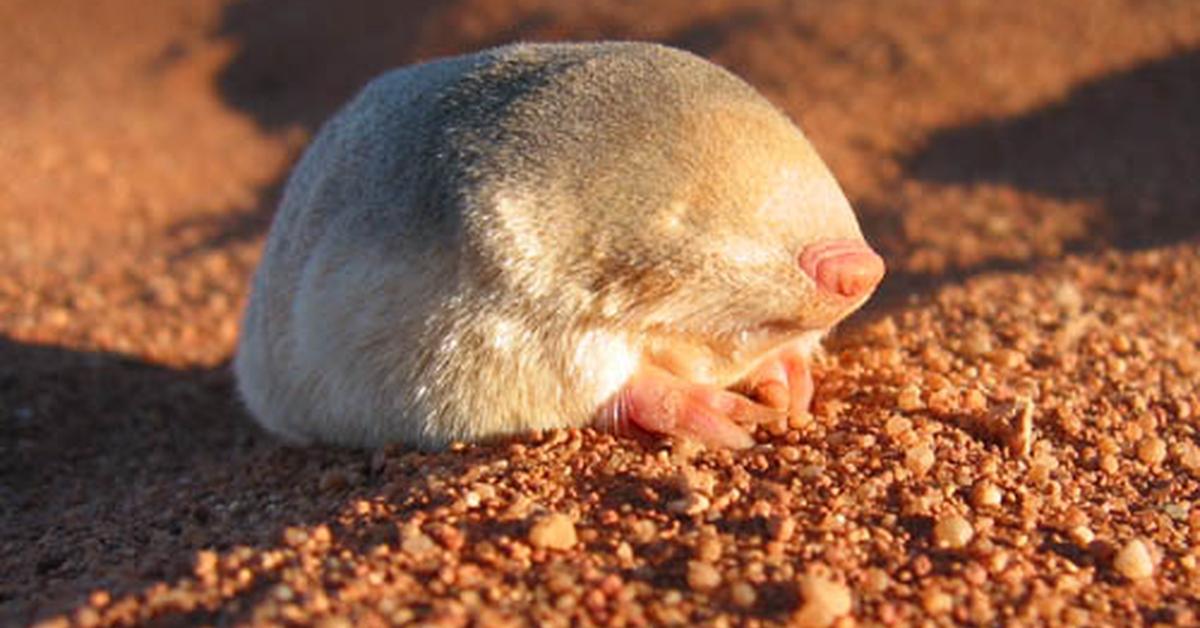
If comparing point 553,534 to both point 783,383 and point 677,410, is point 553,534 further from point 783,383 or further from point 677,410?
point 783,383

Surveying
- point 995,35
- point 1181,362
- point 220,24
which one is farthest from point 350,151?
point 220,24

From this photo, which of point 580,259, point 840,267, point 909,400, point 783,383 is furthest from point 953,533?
point 580,259

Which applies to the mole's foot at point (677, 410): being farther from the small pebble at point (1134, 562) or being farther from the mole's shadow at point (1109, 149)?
the mole's shadow at point (1109, 149)

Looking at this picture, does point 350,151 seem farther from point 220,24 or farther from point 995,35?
point 220,24

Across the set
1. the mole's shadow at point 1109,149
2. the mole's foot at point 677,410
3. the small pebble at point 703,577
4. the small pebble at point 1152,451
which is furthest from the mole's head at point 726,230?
the mole's shadow at point 1109,149

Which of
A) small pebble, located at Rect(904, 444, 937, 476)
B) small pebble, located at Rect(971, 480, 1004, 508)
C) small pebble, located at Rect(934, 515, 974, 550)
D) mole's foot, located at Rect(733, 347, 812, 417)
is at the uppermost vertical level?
mole's foot, located at Rect(733, 347, 812, 417)

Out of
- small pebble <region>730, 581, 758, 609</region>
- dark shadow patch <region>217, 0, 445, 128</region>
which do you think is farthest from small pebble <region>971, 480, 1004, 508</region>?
dark shadow patch <region>217, 0, 445, 128</region>

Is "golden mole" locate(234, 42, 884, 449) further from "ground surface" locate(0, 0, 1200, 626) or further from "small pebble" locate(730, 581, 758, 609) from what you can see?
"small pebble" locate(730, 581, 758, 609)
